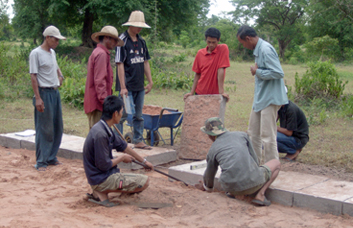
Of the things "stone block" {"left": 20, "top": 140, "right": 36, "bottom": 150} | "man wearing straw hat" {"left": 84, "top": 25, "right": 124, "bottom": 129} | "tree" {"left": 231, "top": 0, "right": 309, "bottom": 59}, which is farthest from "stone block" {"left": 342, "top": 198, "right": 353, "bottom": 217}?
"tree" {"left": 231, "top": 0, "right": 309, "bottom": 59}

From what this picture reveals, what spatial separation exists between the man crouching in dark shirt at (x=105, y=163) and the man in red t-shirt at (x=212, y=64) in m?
2.35

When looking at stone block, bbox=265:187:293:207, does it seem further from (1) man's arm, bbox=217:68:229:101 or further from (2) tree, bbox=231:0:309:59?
(2) tree, bbox=231:0:309:59

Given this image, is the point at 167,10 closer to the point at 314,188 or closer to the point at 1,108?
the point at 1,108

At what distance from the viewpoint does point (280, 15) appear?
35281mm

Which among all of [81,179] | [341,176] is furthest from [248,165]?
[81,179]

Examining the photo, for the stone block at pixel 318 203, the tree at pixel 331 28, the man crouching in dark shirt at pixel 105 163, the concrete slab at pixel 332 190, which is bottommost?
the stone block at pixel 318 203

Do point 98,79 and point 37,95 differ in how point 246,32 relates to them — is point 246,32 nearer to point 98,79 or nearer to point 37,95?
point 98,79

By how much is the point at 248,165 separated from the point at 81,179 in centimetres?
235

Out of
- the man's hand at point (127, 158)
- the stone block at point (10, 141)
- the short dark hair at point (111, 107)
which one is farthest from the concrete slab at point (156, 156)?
the stone block at point (10, 141)

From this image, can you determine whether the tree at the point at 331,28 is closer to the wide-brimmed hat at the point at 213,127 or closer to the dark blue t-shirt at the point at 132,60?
the dark blue t-shirt at the point at 132,60

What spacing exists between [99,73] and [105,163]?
1.71 metres

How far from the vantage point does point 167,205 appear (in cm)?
408

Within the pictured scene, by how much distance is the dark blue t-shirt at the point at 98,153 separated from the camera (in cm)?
392

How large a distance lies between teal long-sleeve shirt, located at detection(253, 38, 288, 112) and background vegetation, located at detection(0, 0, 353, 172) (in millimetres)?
1759
